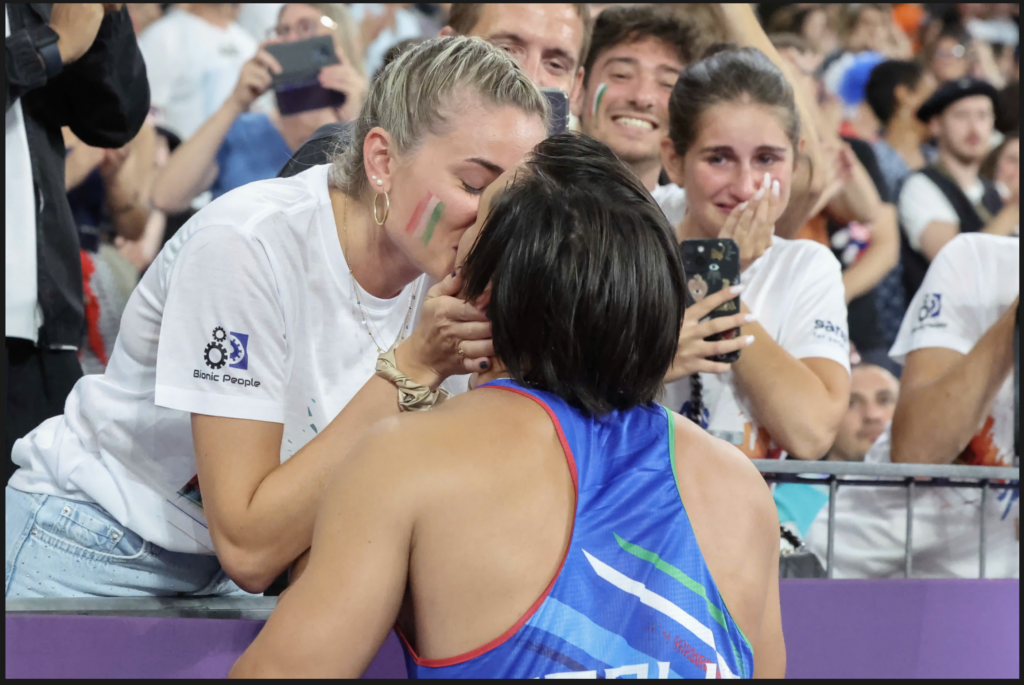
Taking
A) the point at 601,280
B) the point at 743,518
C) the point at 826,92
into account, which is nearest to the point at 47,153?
the point at 601,280

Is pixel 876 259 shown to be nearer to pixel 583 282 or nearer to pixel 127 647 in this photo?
pixel 583 282

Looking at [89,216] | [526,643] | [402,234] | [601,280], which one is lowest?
[89,216]

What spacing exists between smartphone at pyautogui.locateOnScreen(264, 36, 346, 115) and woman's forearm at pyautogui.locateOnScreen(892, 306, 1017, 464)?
2.23 m

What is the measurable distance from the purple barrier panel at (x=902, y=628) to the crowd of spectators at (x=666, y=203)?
245mm

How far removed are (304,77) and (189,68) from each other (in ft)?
2.51

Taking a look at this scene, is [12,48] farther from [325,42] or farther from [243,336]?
[325,42]

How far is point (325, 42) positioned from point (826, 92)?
2695mm

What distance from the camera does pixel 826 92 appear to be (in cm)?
511

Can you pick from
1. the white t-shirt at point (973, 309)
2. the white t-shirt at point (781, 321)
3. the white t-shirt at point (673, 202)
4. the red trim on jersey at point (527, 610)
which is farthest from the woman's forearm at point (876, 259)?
the red trim on jersey at point (527, 610)

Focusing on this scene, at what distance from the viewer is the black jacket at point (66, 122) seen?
7.79ft

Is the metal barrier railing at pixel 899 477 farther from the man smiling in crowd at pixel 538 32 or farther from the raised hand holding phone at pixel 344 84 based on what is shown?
the raised hand holding phone at pixel 344 84

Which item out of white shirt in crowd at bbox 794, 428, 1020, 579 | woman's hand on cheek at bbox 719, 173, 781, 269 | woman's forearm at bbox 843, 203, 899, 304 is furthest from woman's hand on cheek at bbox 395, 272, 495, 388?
woman's forearm at bbox 843, 203, 899, 304

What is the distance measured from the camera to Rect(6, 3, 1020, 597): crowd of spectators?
238 cm

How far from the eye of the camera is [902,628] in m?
2.15
